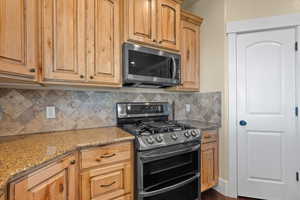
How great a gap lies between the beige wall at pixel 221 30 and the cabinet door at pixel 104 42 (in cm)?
140

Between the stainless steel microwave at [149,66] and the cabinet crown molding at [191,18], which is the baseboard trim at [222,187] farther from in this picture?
the cabinet crown molding at [191,18]

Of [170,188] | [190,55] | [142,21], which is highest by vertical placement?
[142,21]

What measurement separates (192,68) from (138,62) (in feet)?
3.30

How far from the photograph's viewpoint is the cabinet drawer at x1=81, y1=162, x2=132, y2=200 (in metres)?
1.41

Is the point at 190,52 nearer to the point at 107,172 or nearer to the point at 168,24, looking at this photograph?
the point at 168,24

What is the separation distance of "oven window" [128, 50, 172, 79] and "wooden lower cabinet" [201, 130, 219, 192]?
92 centimetres

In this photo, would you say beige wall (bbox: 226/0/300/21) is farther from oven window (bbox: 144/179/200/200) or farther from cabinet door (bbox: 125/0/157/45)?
oven window (bbox: 144/179/200/200)

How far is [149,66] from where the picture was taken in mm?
2039

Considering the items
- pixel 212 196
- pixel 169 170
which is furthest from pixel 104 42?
pixel 212 196

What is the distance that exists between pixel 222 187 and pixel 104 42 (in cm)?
231

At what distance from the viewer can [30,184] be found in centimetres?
91

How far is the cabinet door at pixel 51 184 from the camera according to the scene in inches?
34.3

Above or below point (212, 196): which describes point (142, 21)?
above

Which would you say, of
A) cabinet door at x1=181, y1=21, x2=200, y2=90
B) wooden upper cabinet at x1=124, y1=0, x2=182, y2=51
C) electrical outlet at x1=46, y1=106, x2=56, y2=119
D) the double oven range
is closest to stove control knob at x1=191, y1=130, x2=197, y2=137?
the double oven range
